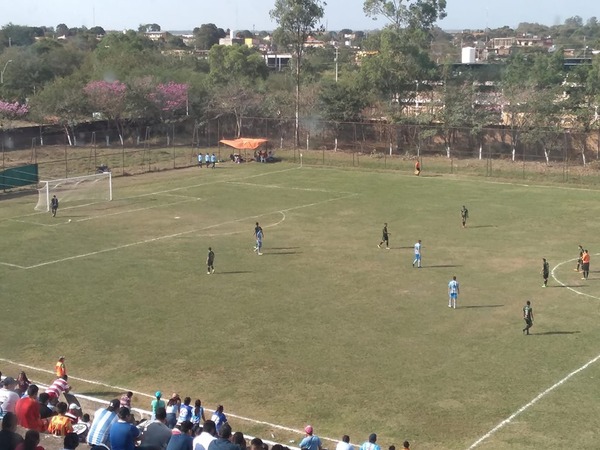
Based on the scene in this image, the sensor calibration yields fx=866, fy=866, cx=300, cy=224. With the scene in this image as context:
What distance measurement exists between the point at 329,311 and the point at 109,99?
51.0m

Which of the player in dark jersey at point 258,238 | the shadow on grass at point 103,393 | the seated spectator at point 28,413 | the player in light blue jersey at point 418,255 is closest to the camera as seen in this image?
the seated spectator at point 28,413

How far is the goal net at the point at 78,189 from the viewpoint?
51.9 m

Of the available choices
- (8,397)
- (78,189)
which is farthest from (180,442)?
(78,189)

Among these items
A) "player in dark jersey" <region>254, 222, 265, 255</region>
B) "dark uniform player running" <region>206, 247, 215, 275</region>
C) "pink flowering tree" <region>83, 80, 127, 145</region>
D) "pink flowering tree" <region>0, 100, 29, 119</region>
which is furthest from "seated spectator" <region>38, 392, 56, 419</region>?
"pink flowering tree" <region>0, 100, 29, 119</region>

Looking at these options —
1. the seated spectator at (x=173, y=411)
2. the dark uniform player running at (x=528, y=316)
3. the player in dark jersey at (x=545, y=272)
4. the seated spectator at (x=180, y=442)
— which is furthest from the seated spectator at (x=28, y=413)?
the player in dark jersey at (x=545, y=272)

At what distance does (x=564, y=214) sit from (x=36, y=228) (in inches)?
1094

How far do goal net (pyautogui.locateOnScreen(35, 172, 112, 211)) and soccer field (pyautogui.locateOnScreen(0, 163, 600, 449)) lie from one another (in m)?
1.67

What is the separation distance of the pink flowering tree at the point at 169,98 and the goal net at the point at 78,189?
23.9 meters

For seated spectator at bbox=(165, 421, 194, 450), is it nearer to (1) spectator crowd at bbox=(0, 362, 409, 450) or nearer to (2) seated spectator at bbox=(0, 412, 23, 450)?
(1) spectator crowd at bbox=(0, 362, 409, 450)

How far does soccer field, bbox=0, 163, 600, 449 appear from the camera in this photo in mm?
21703

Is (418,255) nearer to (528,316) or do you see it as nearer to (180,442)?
(528,316)

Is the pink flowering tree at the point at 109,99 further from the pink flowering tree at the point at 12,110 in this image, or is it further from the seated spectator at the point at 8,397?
the seated spectator at the point at 8,397

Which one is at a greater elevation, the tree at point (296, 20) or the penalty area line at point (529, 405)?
the tree at point (296, 20)

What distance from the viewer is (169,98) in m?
79.2
